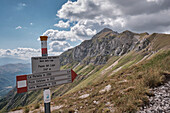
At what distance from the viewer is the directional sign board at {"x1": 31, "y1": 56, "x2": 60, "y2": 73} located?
16.1 ft

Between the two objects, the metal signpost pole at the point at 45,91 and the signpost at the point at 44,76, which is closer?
Result: the signpost at the point at 44,76

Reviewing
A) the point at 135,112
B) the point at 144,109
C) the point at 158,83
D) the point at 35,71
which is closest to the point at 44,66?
the point at 35,71

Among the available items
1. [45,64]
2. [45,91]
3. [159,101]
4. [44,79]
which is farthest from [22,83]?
[159,101]

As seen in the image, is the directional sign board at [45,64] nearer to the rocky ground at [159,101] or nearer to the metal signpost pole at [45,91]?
the metal signpost pole at [45,91]

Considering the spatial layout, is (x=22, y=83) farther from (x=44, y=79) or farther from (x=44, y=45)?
(x=44, y=45)

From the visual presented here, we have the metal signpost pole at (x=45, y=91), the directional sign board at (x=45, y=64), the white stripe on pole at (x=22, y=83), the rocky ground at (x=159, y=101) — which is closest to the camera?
the white stripe on pole at (x=22, y=83)

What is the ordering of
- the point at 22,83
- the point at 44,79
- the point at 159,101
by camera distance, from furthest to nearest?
the point at 159,101 → the point at 44,79 → the point at 22,83

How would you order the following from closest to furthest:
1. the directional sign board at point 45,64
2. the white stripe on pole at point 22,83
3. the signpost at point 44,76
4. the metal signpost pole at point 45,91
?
the white stripe on pole at point 22,83 < the signpost at point 44,76 < the directional sign board at point 45,64 < the metal signpost pole at point 45,91

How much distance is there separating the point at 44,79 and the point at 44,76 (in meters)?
0.14

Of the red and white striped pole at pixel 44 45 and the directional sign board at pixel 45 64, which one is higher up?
the red and white striped pole at pixel 44 45

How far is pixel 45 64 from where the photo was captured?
5.18m

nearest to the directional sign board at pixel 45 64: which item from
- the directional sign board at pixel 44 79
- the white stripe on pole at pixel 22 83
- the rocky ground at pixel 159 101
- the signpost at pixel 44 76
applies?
the signpost at pixel 44 76

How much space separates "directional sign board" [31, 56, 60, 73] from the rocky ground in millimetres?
5169

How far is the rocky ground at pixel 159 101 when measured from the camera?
5488 mm
